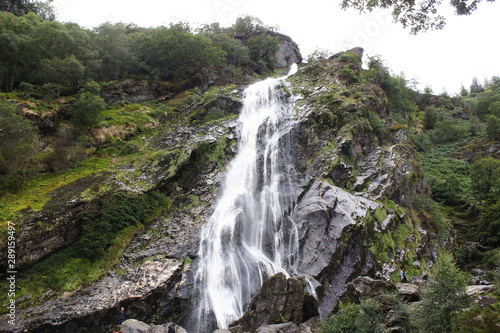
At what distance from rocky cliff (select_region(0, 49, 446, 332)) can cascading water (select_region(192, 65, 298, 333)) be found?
81cm

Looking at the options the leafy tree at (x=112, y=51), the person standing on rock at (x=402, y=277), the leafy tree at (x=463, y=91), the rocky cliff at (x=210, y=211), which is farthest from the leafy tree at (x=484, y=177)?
the leafy tree at (x=463, y=91)

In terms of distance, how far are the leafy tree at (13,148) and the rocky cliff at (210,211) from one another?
2.43 metres

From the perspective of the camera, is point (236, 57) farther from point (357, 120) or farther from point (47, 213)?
point (47, 213)

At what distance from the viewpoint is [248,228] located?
1753 centimetres

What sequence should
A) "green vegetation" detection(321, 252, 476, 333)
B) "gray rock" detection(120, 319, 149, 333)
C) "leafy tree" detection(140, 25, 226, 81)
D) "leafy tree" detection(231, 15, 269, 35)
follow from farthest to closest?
"leafy tree" detection(231, 15, 269, 35) → "leafy tree" detection(140, 25, 226, 81) → "gray rock" detection(120, 319, 149, 333) → "green vegetation" detection(321, 252, 476, 333)

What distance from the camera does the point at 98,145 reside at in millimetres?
20281

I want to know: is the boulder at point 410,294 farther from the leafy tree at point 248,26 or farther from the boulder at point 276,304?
the leafy tree at point 248,26

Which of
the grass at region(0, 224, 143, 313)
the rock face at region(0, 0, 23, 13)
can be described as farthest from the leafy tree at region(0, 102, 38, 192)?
the rock face at region(0, 0, 23, 13)

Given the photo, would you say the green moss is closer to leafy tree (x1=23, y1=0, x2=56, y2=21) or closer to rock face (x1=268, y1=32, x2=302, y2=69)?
rock face (x1=268, y1=32, x2=302, y2=69)

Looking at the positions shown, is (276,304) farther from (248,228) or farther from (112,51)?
(112,51)

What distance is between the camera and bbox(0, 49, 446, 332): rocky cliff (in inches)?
489

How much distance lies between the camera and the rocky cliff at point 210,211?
40.8 feet

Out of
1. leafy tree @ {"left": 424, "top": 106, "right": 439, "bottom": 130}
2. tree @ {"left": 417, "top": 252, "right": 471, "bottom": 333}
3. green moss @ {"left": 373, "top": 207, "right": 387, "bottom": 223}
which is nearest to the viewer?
tree @ {"left": 417, "top": 252, "right": 471, "bottom": 333}

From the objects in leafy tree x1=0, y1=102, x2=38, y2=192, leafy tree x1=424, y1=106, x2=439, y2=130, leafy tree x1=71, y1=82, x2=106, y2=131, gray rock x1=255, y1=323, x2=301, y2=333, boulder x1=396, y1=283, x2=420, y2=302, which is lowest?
gray rock x1=255, y1=323, x2=301, y2=333
